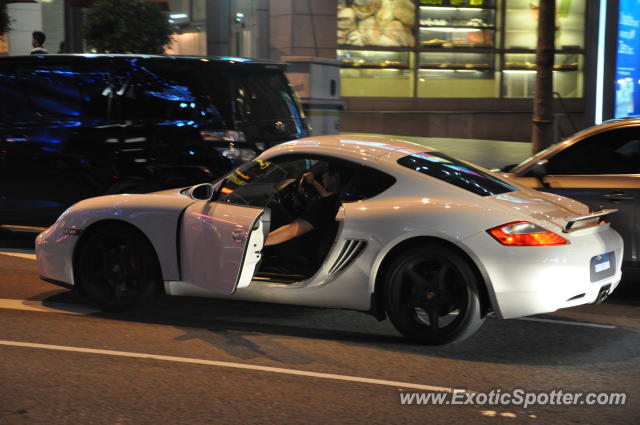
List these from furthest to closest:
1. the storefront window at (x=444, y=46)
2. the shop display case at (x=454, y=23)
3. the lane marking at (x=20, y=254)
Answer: the shop display case at (x=454, y=23) < the storefront window at (x=444, y=46) < the lane marking at (x=20, y=254)

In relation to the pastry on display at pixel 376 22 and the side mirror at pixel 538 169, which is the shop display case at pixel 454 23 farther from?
the side mirror at pixel 538 169

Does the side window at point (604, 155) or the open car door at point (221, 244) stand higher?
the side window at point (604, 155)

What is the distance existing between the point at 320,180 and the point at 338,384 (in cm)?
210

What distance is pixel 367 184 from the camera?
6637 millimetres

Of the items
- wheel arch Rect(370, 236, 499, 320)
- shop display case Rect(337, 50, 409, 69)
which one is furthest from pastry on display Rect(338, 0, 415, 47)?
wheel arch Rect(370, 236, 499, 320)

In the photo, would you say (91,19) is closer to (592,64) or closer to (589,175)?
(592,64)

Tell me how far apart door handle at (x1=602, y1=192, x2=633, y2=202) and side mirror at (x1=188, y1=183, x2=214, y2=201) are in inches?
131

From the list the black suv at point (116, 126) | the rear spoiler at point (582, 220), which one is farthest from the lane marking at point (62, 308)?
the black suv at point (116, 126)

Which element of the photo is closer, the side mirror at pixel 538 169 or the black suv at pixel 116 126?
the side mirror at pixel 538 169

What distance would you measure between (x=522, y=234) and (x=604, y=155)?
2.55 meters

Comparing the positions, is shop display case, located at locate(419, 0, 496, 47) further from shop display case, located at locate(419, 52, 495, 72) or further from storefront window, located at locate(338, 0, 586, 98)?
shop display case, located at locate(419, 52, 495, 72)

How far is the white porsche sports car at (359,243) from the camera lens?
20.1 ft

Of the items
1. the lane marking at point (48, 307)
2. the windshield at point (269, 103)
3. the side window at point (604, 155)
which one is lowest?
the lane marking at point (48, 307)

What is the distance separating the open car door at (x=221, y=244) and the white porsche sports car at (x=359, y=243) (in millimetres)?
11
